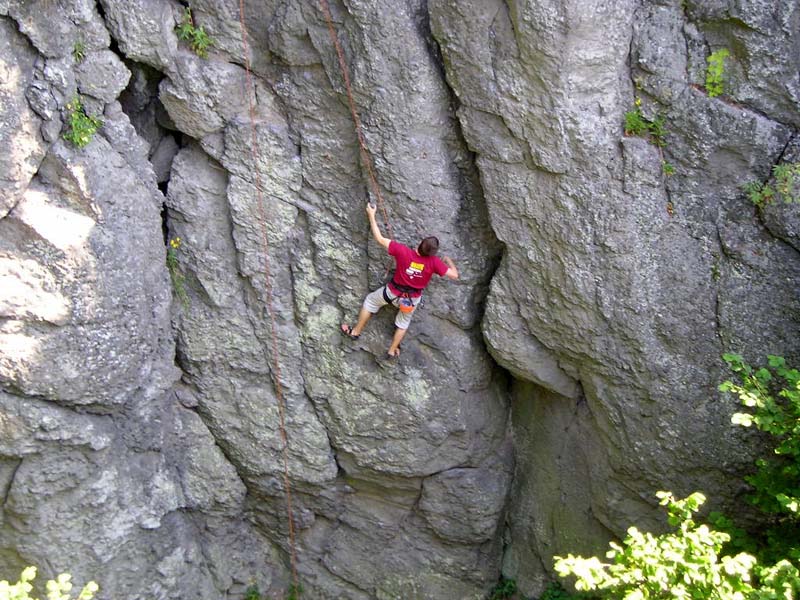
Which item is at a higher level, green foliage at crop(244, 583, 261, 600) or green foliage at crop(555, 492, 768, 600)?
green foliage at crop(555, 492, 768, 600)

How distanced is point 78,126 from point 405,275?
2569 mm

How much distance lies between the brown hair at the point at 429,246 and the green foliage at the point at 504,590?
3.65m

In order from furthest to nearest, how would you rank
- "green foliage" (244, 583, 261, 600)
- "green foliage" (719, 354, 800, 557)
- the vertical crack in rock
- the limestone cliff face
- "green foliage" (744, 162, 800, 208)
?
"green foliage" (244, 583, 261, 600), the vertical crack in rock, the limestone cliff face, "green foliage" (744, 162, 800, 208), "green foliage" (719, 354, 800, 557)

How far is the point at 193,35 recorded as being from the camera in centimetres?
612

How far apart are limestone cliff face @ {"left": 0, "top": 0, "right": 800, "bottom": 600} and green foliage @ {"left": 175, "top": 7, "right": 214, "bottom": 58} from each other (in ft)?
0.19

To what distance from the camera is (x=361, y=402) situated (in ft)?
23.0

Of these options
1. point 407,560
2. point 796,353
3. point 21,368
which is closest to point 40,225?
point 21,368

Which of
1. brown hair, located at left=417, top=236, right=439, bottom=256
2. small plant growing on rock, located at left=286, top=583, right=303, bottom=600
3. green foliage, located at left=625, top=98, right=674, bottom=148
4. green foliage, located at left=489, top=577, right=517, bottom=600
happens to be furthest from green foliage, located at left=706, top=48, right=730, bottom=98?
small plant growing on rock, located at left=286, top=583, right=303, bottom=600

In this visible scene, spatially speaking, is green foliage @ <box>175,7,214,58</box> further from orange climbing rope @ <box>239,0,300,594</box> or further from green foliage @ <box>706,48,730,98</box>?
green foliage @ <box>706,48,730,98</box>

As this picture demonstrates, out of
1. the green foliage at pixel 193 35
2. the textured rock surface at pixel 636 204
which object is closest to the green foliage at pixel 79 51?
the green foliage at pixel 193 35

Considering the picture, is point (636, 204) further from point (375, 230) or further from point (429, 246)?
point (375, 230)

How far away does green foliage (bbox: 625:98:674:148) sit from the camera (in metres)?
5.59

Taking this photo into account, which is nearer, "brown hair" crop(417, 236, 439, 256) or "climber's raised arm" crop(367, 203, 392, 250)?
"brown hair" crop(417, 236, 439, 256)

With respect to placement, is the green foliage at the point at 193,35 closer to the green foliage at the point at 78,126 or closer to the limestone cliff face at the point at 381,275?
the limestone cliff face at the point at 381,275
